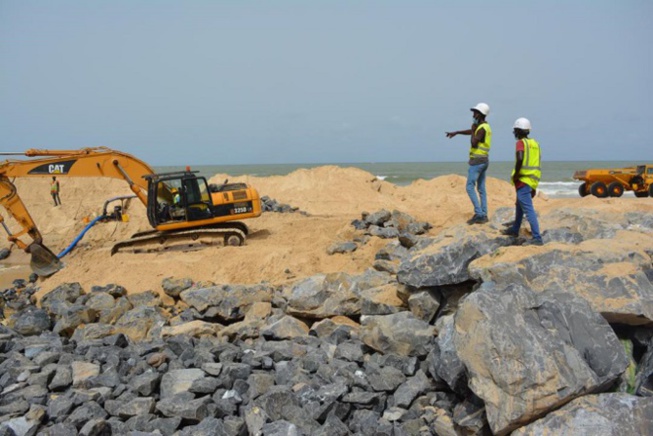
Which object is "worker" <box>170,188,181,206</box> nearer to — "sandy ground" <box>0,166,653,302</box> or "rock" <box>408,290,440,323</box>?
"sandy ground" <box>0,166,653,302</box>

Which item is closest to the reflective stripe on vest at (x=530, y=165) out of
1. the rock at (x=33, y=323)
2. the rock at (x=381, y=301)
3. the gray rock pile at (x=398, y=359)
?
the gray rock pile at (x=398, y=359)

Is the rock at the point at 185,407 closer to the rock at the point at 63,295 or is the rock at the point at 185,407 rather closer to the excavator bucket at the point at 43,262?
the rock at the point at 63,295

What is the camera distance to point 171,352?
19.2 feet

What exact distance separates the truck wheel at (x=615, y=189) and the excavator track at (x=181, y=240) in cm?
1301

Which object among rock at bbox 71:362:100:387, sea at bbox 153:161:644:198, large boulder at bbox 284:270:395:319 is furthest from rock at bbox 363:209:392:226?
sea at bbox 153:161:644:198

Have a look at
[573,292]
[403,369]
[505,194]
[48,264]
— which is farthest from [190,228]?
[505,194]

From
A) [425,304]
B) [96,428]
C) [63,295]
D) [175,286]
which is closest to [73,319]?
[63,295]

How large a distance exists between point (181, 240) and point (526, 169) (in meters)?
7.76

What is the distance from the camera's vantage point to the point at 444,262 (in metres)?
5.89

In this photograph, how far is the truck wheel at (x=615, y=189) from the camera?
695 inches

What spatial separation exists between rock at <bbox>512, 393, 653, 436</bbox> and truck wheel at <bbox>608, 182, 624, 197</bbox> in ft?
52.6

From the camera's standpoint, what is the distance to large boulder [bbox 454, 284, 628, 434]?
3.58m

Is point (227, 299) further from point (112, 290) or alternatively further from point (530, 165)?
point (530, 165)

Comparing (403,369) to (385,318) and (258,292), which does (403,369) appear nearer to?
(385,318)
